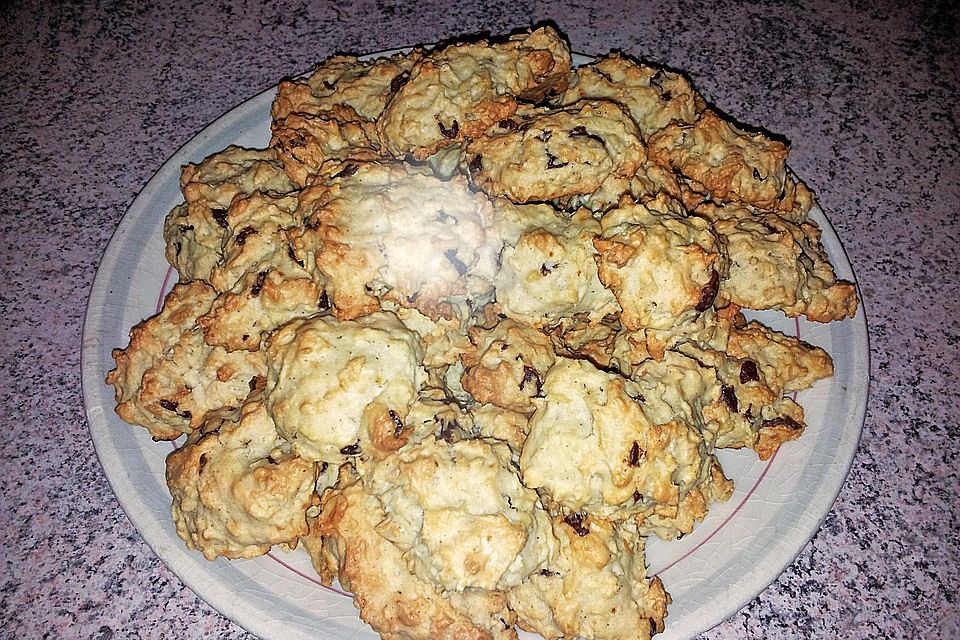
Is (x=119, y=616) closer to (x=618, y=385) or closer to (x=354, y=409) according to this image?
(x=354, y=409)

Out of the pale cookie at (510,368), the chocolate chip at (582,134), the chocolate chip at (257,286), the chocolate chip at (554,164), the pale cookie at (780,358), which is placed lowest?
the pale cookie at (780,358)

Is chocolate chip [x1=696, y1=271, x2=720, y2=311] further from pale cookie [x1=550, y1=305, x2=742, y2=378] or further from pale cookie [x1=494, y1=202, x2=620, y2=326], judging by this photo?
pale cookie [x1=494, y1=202, x2=620, y2=326]

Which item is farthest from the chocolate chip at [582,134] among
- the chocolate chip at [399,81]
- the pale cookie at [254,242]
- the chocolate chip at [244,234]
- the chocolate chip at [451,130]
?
the chocolate chip at [244,234]

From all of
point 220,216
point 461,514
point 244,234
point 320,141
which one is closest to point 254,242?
point 244,234

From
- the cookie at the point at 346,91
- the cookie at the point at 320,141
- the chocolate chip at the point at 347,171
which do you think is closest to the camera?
the chocolate chip at the point at 347,171

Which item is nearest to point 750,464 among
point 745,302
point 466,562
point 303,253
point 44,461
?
point 745,302

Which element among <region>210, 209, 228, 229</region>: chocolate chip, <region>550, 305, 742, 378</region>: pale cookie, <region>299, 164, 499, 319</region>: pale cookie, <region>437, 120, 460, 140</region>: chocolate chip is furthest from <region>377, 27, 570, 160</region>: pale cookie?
<region>550, 305, 742, 378</region>: pale cookie

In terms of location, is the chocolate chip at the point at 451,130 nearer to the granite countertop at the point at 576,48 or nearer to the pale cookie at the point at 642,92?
the pale cookie at the point at 642,92
